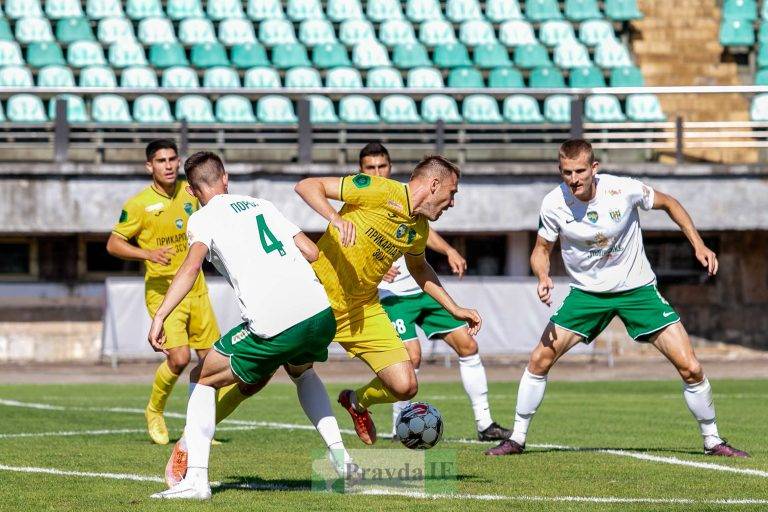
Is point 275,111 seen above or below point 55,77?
below

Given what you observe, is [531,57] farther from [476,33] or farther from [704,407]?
[704,407]

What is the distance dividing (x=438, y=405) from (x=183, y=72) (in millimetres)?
12093

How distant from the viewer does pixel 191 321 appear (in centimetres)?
1120

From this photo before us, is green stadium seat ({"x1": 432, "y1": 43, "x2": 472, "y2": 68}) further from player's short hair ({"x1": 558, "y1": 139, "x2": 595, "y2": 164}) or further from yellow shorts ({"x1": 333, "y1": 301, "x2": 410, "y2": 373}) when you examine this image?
yellow shorts ({"x1": 333, "y1": 301, "x2": 410, "y2": 373})

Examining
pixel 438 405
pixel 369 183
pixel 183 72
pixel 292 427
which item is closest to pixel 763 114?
pixel 183 72

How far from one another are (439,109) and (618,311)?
15.0m

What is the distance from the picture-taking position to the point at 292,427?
12.0 meters

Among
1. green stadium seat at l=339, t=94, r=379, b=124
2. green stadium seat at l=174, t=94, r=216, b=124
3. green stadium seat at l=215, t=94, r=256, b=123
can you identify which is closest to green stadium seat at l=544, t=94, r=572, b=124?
green stadium seat at l=339, t=94, r=379, b=124

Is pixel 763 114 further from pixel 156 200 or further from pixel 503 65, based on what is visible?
pixel 156 200

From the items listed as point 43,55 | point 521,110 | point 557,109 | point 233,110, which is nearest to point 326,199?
point 233,110

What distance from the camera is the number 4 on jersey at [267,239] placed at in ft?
24.0

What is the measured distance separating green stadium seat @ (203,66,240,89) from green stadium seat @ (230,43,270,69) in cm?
44

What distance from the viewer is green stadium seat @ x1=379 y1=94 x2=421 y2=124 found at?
24141mm

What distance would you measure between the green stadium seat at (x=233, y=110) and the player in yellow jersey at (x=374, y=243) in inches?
618
